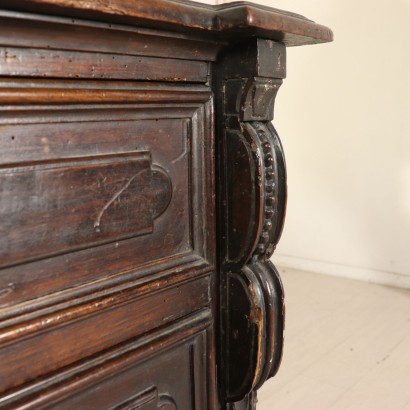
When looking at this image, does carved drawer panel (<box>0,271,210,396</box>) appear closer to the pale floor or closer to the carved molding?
the carved molding

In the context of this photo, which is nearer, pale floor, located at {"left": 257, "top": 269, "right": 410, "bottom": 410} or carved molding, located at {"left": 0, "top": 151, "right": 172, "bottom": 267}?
carved molding, located at {"left": 0, "top": 151, "right": 172, "bottom": 267}

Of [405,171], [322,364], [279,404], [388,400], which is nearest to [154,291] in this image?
[279,404]

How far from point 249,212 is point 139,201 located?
17cm

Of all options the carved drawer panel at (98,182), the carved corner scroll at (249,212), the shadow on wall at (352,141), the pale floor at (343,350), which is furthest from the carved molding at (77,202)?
the shadow on wall at (352,141)

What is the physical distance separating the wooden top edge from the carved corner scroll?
0.04m

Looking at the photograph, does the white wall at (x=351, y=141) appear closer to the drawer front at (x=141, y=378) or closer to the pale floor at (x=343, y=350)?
the pale floor at (x=343, y=350)

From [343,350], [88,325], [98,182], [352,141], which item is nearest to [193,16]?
[98,182]

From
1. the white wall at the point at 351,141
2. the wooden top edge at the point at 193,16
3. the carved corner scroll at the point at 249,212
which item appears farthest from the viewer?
the white wall at the point at 351,141

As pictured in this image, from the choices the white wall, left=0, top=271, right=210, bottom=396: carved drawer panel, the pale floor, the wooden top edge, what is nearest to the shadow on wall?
the white wall

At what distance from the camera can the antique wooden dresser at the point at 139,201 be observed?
51 centimetres

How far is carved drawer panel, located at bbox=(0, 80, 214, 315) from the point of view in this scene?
1.66 ft

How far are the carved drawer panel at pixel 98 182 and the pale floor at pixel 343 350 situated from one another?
1.06 m

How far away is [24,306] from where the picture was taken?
524 mm

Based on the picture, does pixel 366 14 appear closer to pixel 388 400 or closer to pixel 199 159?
pixel 388 400
